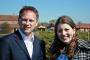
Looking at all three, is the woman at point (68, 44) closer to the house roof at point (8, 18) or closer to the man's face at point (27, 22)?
the man's face at point (27, 22)

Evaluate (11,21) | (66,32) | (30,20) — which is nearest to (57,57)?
(66,32)

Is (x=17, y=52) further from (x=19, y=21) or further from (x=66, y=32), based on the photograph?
(x=66, y=32)

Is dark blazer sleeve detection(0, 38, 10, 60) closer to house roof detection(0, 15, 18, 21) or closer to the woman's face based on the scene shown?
the woman's face

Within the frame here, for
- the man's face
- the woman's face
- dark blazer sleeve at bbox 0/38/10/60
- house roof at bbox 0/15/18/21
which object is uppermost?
the man's face

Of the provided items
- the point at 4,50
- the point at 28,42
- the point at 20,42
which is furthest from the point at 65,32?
the point at 4,50

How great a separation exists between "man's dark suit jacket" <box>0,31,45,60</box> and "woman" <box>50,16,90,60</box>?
1.02ft

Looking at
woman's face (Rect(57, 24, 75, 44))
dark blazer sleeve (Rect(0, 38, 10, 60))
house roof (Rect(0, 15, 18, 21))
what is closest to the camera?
dark blazer sleeve (Rect(0, 38, 10, 60))

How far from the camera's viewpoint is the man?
4.53m

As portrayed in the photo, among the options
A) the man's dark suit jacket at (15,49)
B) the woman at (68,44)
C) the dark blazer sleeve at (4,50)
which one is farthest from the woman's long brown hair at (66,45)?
the dark blazer sleeve at (4,50)

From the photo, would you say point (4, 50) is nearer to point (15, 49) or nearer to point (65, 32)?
point (15, 49)

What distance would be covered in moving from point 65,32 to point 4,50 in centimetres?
96

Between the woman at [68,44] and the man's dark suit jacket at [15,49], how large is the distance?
310 millimetres

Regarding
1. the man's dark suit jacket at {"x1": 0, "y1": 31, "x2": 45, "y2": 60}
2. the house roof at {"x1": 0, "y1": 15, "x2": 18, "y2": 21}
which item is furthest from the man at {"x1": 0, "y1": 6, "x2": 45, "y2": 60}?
the house roof at {"x1": 0, "y1": 15, "x2": 18, "y2": 21}

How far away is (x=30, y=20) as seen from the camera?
15.3ft
